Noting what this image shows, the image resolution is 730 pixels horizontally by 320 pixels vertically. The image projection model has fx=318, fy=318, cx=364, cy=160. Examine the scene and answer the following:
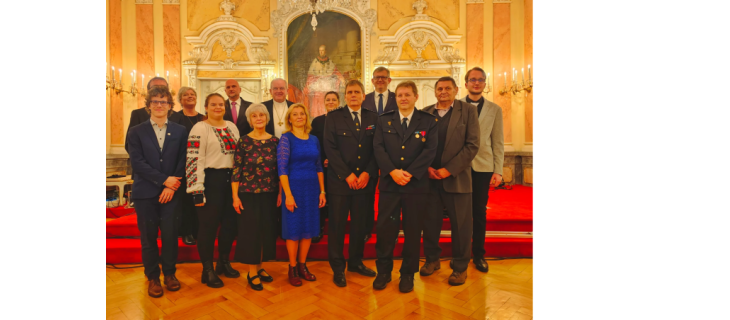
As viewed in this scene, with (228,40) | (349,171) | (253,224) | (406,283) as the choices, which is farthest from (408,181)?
(228,40)

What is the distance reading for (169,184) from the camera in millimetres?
2326

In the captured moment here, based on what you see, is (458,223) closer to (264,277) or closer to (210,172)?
(264,277)

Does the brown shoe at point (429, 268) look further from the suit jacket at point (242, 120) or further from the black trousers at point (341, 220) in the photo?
the suit jacket at point (242, 120)

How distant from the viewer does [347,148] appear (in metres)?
2.56

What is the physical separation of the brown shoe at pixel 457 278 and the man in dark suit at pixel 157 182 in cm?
208

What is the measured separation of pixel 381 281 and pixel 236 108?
232 centimetres

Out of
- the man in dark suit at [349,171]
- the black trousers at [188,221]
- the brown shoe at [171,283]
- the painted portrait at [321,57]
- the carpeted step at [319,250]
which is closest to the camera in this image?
the brown shoe at [171,283]

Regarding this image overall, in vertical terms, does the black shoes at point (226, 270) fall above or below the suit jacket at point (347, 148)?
below

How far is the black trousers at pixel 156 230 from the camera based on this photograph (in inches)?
90.4

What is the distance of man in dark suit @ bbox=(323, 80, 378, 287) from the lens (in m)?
2.51

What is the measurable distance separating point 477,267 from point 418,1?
5984 millimetres

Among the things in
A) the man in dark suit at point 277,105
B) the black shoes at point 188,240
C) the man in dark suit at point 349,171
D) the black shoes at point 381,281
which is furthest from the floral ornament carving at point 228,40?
the black shoes at point 381,281

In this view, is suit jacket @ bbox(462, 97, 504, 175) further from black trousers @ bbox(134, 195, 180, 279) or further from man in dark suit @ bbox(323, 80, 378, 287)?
black trousers @ bbox(134, 195, 180, 279)

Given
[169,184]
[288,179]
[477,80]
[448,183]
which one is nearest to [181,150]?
[169,184]
